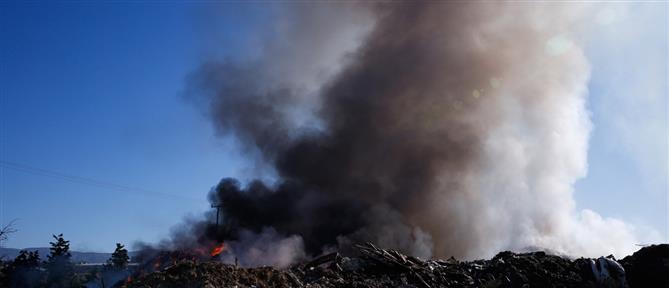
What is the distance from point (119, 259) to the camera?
3638 centimetres

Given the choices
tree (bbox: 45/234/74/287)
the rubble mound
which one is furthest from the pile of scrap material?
tree (bbox: 45/234/74/287)

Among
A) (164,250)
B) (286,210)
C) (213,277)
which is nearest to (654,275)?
(213,277)

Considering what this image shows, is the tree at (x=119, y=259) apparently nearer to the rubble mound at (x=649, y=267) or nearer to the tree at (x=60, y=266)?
the tree at (x=60, y=266)

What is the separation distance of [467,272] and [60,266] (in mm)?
25707

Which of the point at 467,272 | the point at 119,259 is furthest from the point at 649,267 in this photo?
the point at 119,259

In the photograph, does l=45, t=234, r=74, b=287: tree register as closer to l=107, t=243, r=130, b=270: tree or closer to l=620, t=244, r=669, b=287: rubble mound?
l=107, t=243, r=130, b=270: tree

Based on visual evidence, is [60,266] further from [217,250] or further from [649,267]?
[649,267]

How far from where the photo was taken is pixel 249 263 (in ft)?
111

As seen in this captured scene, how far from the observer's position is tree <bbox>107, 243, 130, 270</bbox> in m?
35.9

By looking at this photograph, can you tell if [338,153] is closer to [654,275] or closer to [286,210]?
[286,210]

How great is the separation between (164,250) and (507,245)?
3339 centimetres

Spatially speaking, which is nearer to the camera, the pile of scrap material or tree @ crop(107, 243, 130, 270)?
the pile of scrap material

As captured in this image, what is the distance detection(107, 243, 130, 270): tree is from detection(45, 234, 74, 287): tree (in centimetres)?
314

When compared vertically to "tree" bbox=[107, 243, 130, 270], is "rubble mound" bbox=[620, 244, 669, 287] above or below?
below
